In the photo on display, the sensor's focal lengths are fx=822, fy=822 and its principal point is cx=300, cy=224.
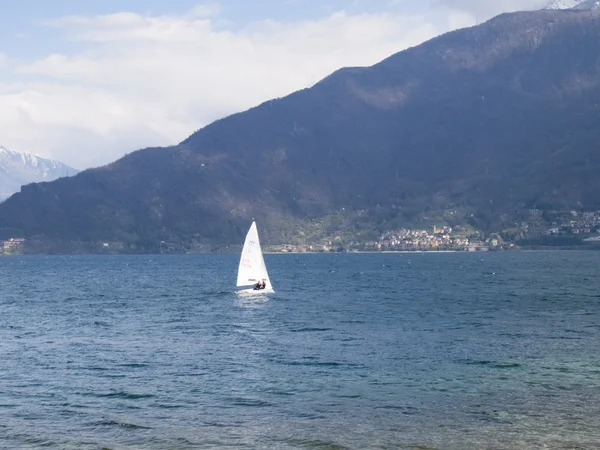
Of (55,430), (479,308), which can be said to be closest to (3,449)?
(55,430)

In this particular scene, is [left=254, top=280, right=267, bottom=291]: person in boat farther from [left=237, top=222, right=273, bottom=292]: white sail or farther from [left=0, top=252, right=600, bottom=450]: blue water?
[left=0, top=252, right=600, bottom=450]: blue water

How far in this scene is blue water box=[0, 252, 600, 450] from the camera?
41688mm

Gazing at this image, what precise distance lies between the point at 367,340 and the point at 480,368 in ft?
60.9

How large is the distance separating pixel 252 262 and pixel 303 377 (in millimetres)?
74801

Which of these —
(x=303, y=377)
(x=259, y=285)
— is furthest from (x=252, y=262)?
(x=303, y=377)

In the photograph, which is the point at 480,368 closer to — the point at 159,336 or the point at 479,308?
the point at 159,336

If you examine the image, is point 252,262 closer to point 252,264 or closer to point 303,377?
point 252,264

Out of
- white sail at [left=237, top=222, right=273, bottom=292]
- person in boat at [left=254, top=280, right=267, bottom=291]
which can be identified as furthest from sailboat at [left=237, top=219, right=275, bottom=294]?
person in boat at [left=254, top=280, right=267, bottom=291]

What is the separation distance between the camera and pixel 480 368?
5981 cm

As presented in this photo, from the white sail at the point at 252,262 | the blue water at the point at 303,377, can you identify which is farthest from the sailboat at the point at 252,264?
the blue water at the point at 303,377

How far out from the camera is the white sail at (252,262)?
128 m

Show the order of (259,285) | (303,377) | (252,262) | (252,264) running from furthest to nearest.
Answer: (259,285), (252,264), (252,262), (303,377)

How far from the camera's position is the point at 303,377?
56.9m

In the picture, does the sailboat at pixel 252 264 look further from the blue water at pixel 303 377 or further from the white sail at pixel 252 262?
the blue water at pixel 303 377
